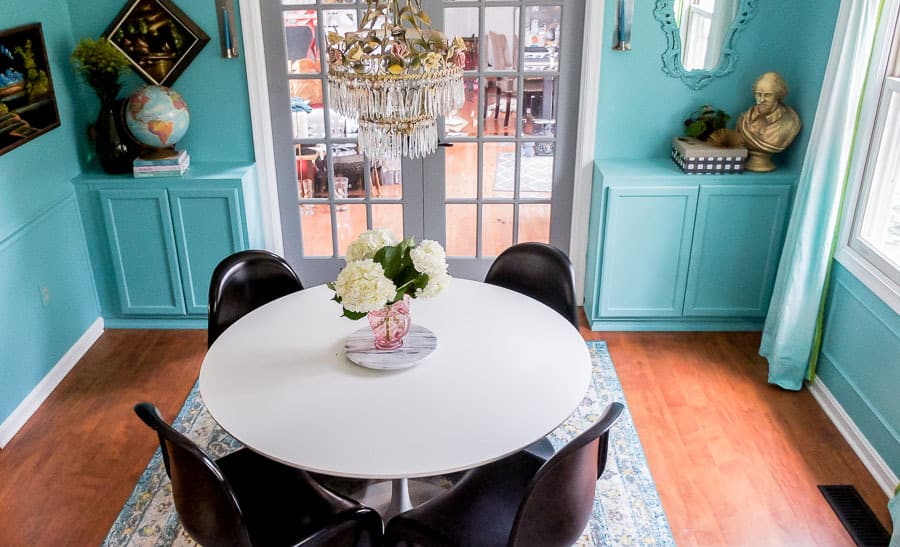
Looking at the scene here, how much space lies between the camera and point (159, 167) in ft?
12.9

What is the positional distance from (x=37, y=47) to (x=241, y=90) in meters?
0.95

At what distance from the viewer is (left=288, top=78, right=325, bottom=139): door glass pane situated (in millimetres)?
4121

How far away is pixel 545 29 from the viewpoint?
13.0 feet

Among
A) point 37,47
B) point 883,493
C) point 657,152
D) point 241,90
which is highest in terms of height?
point 37,47

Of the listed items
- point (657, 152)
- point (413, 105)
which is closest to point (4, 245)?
point (413, 105)

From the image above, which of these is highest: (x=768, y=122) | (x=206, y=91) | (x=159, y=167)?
(x=206, y=91)

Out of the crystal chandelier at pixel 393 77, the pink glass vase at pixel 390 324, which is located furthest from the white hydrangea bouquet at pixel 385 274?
the crystal chandelier at pixel 393 77

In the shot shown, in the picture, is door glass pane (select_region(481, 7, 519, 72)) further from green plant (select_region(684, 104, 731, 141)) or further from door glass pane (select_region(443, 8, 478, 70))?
green plant (select_region(684, 104, 731, 141))

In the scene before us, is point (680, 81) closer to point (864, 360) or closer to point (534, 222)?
point (534, 222)

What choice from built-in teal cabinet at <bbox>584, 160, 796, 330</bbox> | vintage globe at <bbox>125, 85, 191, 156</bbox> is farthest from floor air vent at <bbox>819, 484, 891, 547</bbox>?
vintage globe at <bbox>125, 85, 191, 156</bbox>

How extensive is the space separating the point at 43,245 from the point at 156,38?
3.90 ft

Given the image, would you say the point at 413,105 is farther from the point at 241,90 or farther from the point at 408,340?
the point at 241,90

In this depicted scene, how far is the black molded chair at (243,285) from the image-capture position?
3002 millimetres

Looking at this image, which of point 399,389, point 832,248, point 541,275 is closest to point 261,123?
point 541,275
